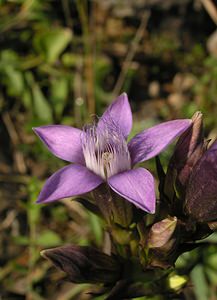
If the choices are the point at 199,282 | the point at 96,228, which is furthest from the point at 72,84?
the point at 199,282

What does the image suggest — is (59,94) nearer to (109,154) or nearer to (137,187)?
(109,154)

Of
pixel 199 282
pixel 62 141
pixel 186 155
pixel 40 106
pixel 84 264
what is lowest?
pixel 199 282

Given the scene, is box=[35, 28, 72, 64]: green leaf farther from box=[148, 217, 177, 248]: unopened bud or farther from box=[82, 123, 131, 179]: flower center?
box=[148, 217, 177, 248]: unopened bud

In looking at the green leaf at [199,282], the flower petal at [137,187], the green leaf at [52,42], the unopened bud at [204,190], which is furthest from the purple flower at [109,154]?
the green leaf at [52,42]

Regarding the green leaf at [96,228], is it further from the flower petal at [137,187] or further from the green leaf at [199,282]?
the flower petal at [137,187]

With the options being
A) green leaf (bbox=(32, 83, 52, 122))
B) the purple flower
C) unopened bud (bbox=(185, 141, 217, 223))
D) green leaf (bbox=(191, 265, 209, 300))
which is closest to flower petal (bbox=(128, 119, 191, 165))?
the purple flower

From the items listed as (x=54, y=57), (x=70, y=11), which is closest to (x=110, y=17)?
(x=70, y=11)
